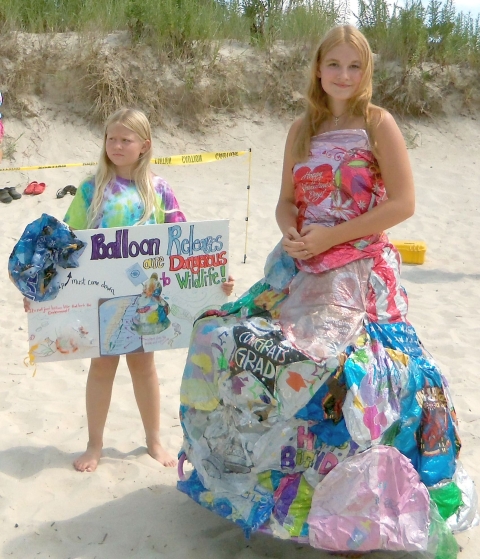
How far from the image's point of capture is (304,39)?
39.0 feet

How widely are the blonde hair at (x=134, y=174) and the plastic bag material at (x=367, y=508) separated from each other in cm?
142

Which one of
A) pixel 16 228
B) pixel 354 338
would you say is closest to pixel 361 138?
pixel 354 338

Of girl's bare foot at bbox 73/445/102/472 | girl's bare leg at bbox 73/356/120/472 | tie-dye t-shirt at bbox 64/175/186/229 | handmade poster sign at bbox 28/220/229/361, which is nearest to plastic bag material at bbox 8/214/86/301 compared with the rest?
handmade poster sign at bbox 28/220/229/361

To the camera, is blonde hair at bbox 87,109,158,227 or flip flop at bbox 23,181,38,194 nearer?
blonde hair at bbox 87,109,158,227

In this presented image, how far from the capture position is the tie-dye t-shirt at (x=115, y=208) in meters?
3.13

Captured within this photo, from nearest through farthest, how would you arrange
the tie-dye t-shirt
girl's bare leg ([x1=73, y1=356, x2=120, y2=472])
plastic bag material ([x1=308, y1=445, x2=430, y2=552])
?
plastic bag material ([x1=308, y1=445, x2=430, y2=552]), the tie-dye t-shirt, girl's bare leg ([x1=73, y1=356, x2=120, y2=472])

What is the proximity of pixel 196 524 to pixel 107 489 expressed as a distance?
1.63 feet

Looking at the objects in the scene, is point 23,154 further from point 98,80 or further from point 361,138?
point 361,138

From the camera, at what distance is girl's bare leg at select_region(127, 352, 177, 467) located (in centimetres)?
332

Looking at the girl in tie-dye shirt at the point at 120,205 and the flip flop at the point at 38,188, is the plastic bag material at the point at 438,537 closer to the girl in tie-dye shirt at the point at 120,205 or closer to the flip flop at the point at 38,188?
the girl in tie-dye shirt at the point at 120,205

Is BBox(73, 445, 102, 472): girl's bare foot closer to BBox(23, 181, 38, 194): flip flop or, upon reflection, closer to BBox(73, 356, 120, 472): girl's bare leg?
BBox(73, 356, 120, 472): girl's bare leg

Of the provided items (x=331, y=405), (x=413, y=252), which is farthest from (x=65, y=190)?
(x=331, y=405)

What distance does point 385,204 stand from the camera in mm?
2551

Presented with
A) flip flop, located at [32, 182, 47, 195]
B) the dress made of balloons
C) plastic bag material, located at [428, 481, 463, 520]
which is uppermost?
the dress made of balloons
